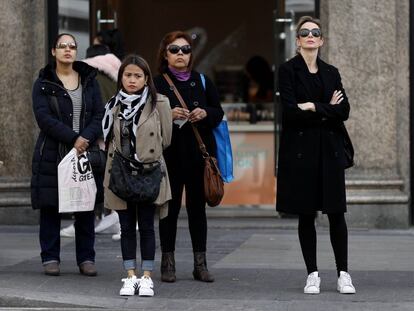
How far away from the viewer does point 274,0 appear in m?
14.2

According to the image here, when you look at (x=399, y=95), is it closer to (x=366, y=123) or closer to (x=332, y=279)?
(x=366, y=123)

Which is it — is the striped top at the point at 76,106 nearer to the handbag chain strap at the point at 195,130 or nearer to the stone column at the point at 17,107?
the handbag chain strap at the point at 195,130

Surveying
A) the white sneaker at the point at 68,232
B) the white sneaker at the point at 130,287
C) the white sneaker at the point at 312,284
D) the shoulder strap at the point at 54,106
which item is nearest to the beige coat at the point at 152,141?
the white sneaker at the point at 130,287

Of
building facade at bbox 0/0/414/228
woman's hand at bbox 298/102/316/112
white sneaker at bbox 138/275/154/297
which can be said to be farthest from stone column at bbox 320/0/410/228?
white sneaker at bbox 138/275/154/297

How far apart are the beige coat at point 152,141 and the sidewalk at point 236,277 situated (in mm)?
702

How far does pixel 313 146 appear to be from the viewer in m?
8.77

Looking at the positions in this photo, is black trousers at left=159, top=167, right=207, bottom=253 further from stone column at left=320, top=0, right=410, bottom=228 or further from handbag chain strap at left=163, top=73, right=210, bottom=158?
stone column at left=320, top=0, right=410, bottom=228

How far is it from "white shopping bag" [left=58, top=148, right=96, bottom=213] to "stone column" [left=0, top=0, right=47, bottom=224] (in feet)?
12.0

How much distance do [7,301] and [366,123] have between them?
5.55 metres

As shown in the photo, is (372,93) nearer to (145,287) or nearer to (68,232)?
(68,232)

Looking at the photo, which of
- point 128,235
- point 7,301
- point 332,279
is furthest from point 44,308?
point 332,279

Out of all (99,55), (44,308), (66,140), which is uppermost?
(99,55)

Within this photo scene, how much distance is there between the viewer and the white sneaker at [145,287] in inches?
342

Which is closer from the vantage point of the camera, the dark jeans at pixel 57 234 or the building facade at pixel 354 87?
the dark jeans at pixel 57 234
